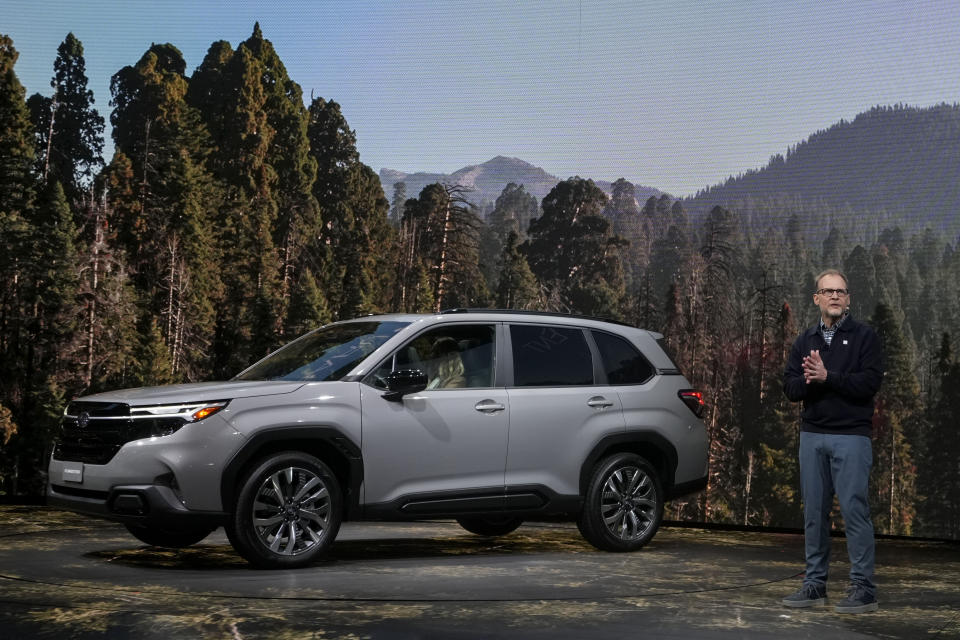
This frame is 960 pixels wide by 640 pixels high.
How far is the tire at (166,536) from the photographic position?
9.59m

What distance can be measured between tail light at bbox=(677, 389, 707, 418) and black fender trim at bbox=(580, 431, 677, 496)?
444 mm

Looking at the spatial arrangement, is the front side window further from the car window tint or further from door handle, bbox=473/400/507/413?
the car window tint

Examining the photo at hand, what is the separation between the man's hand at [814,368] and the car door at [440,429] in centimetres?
285

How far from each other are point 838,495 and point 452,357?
3.30m

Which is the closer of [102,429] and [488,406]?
[102,429]

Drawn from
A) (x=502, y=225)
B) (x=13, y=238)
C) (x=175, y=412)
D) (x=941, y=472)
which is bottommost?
(x=941, y=472)

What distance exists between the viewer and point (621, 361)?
408 inches

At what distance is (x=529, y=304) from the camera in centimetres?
4450

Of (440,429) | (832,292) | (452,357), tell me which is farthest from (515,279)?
(832,292)

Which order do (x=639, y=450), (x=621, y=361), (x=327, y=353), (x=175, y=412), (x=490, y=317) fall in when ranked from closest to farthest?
(x=175, y=412)
(x=327, y=353)
(x=490, y=317)
(x=621, y=361)
(x=639, y=450)

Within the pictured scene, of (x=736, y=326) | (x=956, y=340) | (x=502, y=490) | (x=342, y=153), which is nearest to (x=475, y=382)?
(x=502, y=490)

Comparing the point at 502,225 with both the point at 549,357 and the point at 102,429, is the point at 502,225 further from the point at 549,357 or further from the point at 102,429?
the point at 102,429

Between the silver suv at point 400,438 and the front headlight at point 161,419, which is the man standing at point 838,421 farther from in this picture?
the front headlight at point 161,419

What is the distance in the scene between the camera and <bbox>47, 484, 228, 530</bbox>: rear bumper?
319 inches
